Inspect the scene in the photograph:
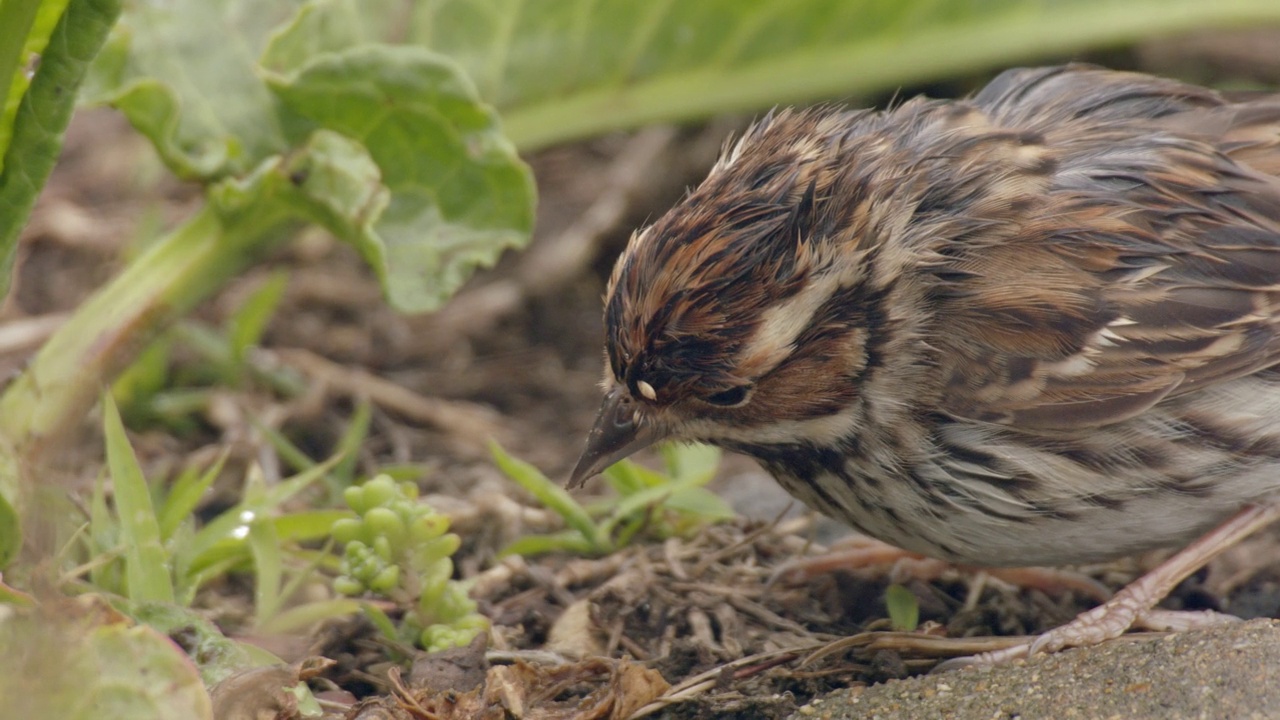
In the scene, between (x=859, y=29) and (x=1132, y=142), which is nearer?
(x=1132, y=142)

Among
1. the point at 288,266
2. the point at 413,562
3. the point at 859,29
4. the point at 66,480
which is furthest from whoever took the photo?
the point at 288,266

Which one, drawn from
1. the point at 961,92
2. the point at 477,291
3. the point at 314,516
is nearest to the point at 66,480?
the point at 314,516

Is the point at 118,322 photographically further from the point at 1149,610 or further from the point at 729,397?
the point at 1149,610

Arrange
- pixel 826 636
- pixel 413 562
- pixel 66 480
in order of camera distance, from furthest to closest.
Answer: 1. pixel 66 480
2. pixel 826 636
3. pixel 413 562

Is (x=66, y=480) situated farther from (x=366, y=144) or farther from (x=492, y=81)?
(x=492, y=81)

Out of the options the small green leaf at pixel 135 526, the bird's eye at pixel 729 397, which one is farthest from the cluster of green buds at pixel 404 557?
the bird's eye at pixel 729 397

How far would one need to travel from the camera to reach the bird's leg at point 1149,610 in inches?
168

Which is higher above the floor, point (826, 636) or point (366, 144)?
point (366, 144)

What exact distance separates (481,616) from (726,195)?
137 centimetres

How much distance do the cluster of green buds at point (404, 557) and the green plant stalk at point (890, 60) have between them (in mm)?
2897

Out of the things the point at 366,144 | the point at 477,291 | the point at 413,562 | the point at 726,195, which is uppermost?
the point at 726,195

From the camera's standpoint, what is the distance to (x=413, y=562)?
413cm

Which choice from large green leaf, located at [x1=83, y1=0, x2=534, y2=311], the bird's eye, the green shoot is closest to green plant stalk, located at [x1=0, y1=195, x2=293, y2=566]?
large green leaf, located at [x1=83, y1=0, x2=534, y2=311]

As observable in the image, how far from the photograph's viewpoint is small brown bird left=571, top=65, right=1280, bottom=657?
4273mm
